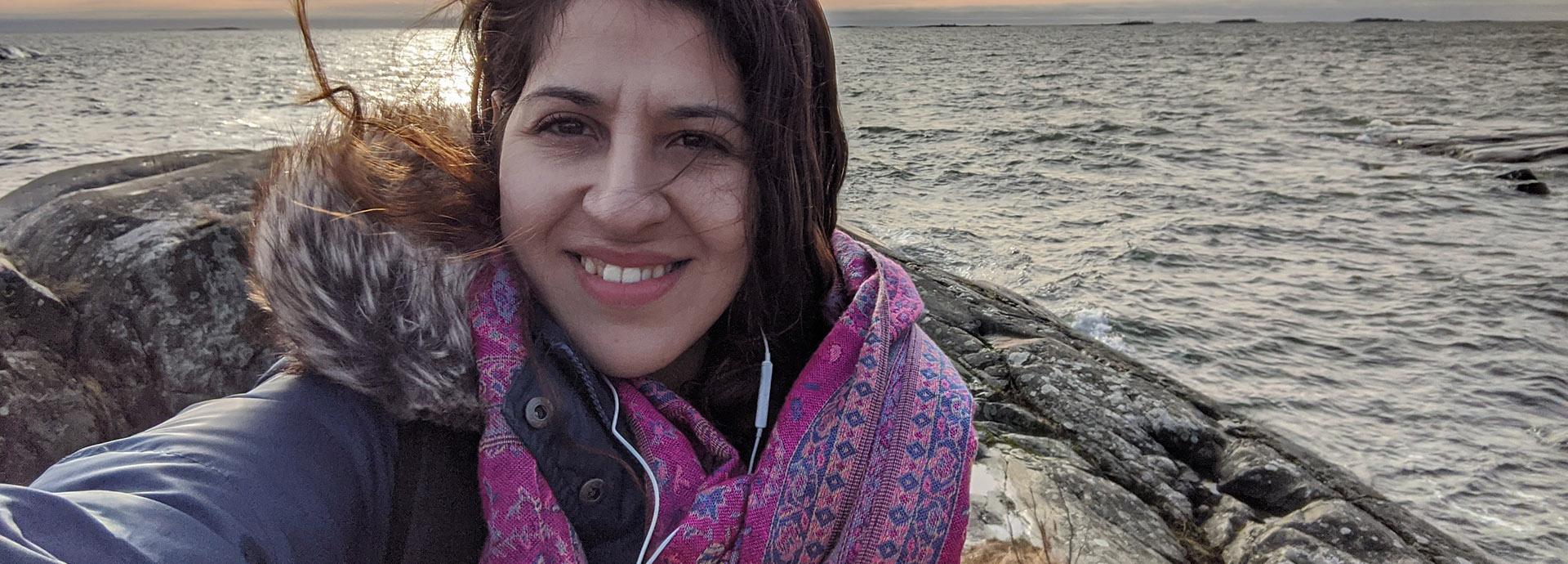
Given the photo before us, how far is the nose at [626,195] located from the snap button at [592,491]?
46 cm

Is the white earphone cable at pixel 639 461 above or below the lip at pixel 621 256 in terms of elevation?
below

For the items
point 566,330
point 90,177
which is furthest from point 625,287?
point 90,177

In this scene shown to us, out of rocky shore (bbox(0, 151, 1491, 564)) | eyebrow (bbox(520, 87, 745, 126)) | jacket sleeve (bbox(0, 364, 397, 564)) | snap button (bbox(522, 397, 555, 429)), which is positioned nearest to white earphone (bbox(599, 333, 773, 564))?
snap button (bbox(522, 397, 555, 429))

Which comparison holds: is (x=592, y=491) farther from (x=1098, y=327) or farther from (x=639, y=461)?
(x=1098, y=327)

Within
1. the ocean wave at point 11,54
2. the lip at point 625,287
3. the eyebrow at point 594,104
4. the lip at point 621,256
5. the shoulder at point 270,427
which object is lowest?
the shoulder at point 270,427

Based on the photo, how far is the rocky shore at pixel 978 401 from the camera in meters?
2.77

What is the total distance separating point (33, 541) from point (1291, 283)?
8750mm

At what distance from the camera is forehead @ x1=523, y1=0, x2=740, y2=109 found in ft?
4.85

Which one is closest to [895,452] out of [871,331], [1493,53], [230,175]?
[871,331]

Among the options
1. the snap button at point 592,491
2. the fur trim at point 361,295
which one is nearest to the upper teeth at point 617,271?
the fur trim at point 361,295

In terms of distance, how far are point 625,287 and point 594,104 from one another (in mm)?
340

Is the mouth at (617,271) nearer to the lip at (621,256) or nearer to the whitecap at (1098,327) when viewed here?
the lip at (621,256)

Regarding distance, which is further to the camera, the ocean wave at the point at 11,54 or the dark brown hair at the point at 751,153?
the ocean wave at the point at 11,54

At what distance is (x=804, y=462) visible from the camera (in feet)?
5.60
